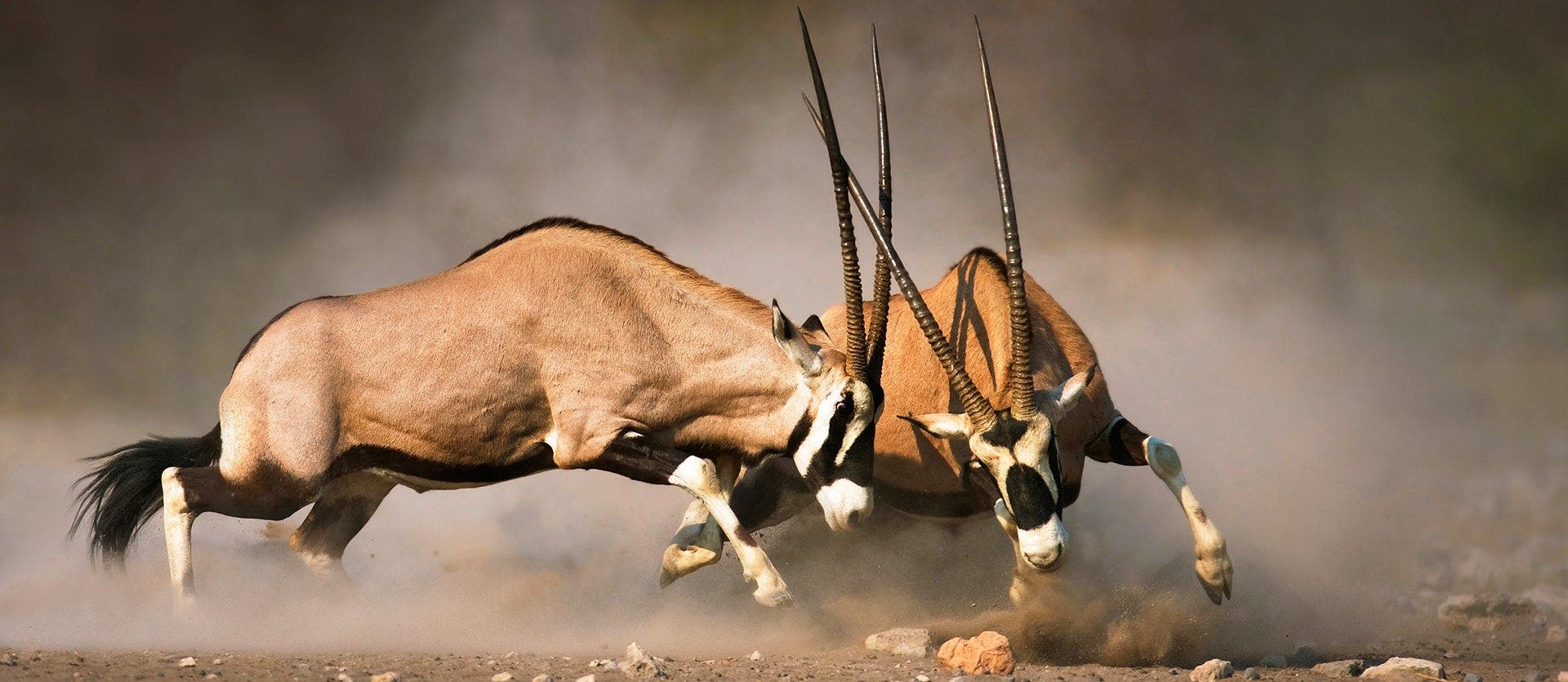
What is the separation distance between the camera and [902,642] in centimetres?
639

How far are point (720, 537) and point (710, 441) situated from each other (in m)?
0.45

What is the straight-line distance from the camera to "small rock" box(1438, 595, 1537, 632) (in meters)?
7.94

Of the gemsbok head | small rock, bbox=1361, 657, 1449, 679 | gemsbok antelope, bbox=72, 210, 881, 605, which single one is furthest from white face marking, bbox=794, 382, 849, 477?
small rock, bbox=1361, 657, 1449, 679

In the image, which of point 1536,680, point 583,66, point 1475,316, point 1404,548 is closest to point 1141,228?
point 1475,316

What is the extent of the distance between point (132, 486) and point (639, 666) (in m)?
3.48

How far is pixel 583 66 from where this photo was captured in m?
12.9

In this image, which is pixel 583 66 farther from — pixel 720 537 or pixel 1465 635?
pixel 1465 635

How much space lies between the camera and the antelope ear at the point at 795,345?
6.71 meters

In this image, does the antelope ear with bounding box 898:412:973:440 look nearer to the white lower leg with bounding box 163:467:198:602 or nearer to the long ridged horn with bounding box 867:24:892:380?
the long ridged horn with bounding box 867:24:892:380

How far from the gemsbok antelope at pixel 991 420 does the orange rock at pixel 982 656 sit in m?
0.66

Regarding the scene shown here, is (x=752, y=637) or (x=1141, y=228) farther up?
(x=1141, y=228)

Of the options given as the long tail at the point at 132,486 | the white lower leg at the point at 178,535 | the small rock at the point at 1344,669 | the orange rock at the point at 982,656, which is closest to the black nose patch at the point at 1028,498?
the orange rock at the point at 982,656

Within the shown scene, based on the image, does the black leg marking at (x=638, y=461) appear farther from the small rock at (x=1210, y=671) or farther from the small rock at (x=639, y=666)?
the small rock at (x=1210, y=671)

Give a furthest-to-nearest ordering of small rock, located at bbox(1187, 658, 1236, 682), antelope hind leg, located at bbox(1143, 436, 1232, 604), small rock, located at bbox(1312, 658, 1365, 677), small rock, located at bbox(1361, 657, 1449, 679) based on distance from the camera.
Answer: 1. antelope hind leg, located at bbox(1143, 436, 1232, 604)
2. small rock, located at bbox(1312, 658, 1365, 677)
3. small rock, located at bbox(1361, 657, 1449, 679)
4. small rock, located at bbox(1187, 658, 1236, 682)
